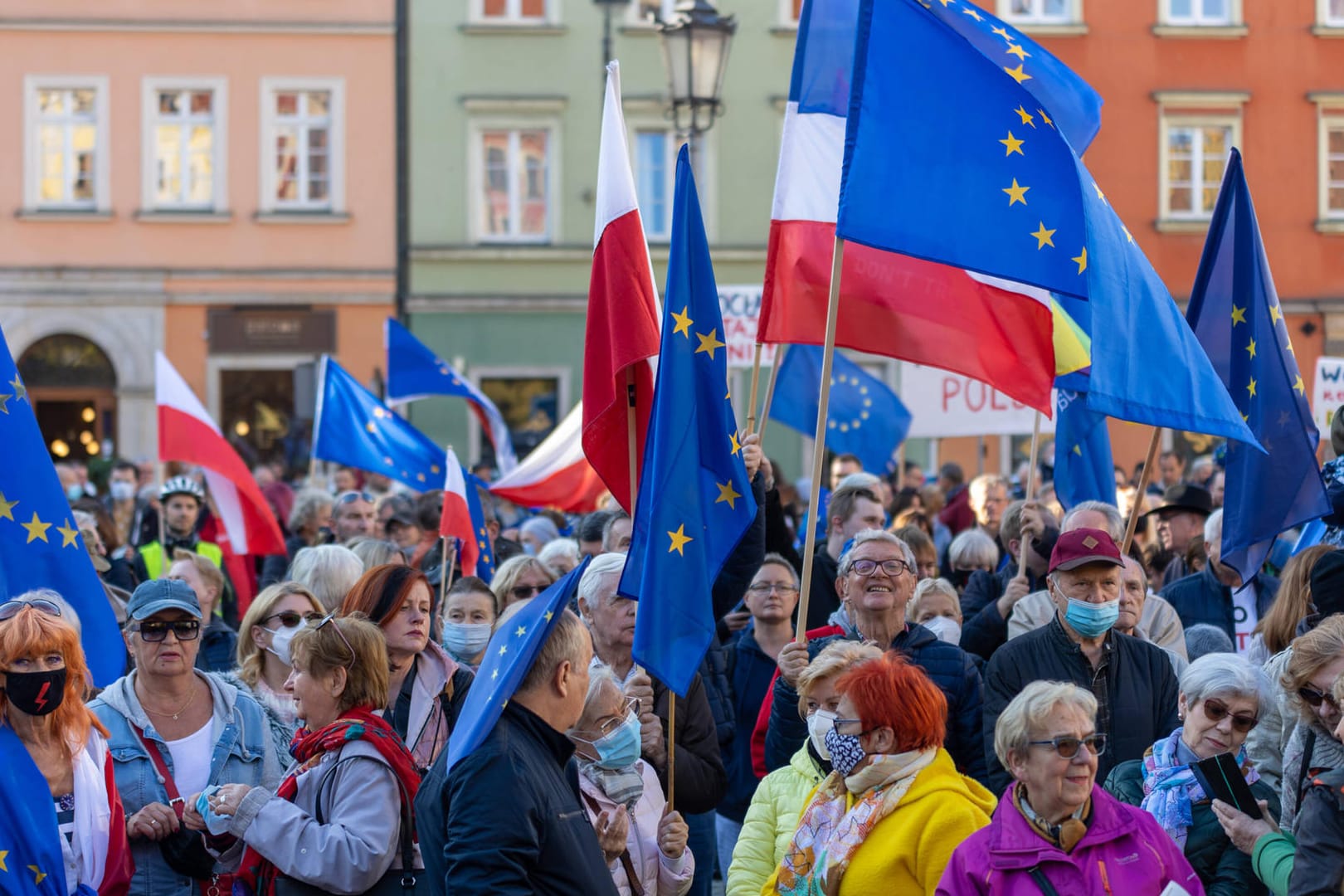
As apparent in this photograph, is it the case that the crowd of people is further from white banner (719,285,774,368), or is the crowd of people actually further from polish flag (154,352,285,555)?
white banner (719,285,774,368)

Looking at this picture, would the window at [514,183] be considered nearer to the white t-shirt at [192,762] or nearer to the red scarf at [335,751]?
the white t-shirt at [192,762]

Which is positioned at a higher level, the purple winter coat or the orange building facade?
the orange building facade

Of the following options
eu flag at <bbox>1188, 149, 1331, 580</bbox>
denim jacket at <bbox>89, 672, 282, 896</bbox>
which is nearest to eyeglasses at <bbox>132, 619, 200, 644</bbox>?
denim jacket at <bbox>89, 672, 282, 896</bbox>

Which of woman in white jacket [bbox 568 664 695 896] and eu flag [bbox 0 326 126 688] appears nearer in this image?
woman in white jacket [bbox 568 664 695 896]

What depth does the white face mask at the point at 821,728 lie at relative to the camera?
5.09 metres

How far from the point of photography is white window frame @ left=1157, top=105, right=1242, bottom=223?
28.7 metres

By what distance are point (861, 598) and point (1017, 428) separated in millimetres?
8891

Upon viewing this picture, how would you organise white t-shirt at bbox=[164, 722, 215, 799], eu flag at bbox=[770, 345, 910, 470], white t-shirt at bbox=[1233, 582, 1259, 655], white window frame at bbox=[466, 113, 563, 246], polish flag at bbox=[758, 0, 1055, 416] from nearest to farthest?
white t-shirt at bbox=[164, 722, 215, 799] < polish flag at bbox=[758, 0, 1055, 416] < white t-shirt at bbox=[1233, 582, 1259, 655] < eu flag at bbox=[770, 345, 910, 470] < white window frame at bbox=[466, 113, 563, 246]

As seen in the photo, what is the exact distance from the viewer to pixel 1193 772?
5.21m

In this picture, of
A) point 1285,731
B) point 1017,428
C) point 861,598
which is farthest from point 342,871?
point 1017,428

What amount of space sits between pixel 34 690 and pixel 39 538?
1.40 metres

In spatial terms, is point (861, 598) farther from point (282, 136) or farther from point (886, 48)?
point (282, 136)

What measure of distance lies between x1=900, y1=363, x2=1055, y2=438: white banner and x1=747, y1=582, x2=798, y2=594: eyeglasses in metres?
7.74

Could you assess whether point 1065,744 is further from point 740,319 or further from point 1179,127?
point 1179,127
